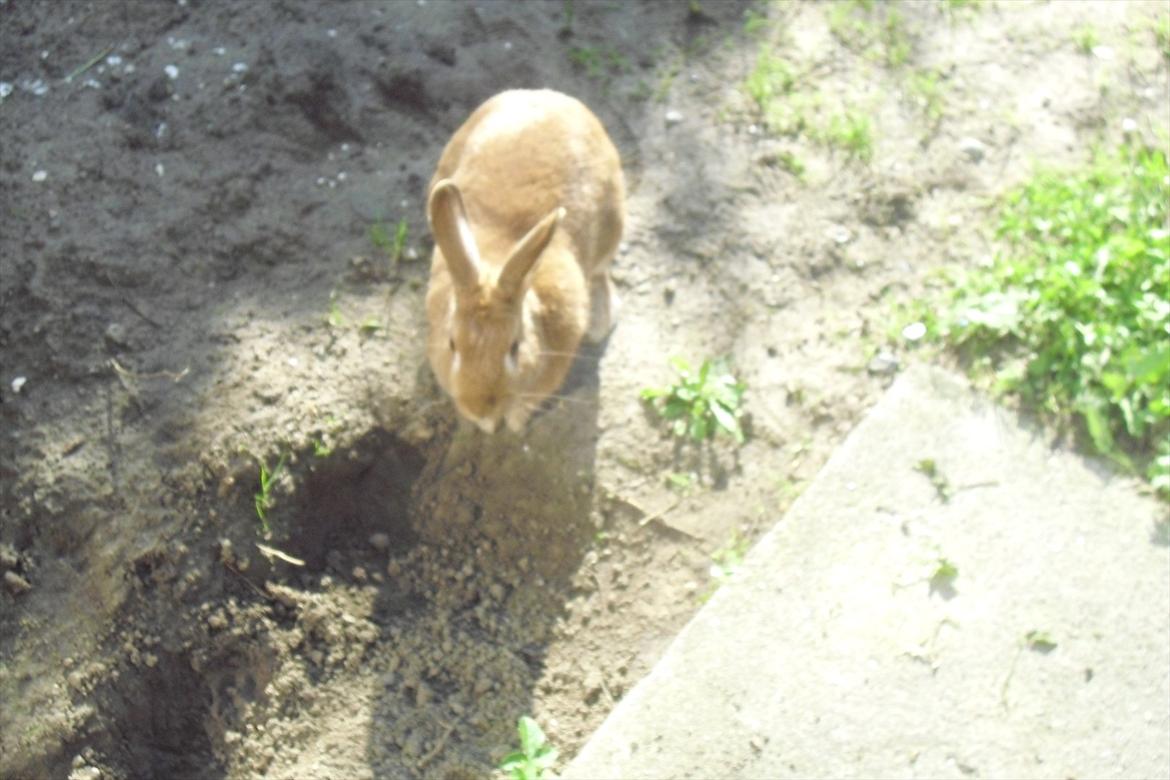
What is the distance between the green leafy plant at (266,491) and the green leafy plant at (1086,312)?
209 cm

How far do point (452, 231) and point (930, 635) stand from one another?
1.69 metres

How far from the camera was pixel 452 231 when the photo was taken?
317cm

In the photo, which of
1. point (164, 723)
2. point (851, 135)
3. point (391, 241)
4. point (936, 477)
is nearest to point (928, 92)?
point (851, 135)

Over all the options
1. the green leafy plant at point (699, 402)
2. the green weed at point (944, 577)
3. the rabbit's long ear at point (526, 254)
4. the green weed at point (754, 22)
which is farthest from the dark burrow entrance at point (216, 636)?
the green weed at point (754, 22)

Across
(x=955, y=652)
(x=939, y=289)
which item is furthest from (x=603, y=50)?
(x=955, y=652)

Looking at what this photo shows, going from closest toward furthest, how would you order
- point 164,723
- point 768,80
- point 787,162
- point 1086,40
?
point 164,723, point 787,162, point 768,80, point 1086,40

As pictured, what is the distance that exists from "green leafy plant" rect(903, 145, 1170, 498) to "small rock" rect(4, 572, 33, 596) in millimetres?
2811

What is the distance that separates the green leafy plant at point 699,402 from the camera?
12.1ft

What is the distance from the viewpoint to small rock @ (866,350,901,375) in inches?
152

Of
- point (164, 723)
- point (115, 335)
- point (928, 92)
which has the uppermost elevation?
point (928, 92)

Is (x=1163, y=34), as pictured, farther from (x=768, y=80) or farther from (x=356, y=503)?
(x=356, y=503)

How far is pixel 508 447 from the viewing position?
366 centimetres

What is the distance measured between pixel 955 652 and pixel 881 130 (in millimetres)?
1985

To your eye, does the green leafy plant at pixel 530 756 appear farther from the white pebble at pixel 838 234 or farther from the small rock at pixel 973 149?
the small rock at pixel 973 149
